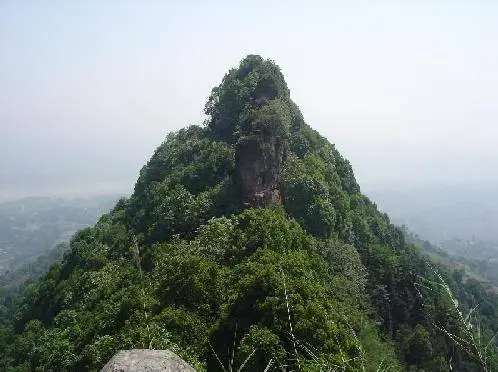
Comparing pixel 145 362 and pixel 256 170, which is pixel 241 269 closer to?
pixel 256 170

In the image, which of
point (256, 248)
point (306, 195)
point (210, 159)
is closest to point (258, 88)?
point (210, 159)

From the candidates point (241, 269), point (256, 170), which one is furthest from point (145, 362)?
point (256, 170)

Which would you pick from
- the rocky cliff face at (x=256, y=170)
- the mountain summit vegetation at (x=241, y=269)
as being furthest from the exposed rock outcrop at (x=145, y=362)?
the rocky cliff face at (x=256, y=170)

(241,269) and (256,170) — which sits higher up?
(256,170)

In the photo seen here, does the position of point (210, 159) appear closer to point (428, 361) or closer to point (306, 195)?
point (306, 195)

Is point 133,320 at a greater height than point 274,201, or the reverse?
point 274,201

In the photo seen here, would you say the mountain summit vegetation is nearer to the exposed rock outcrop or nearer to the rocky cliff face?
the rocky cliff face

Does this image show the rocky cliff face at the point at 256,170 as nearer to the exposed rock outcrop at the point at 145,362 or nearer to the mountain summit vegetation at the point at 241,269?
the mountain summit vegetation at the point at 241,269

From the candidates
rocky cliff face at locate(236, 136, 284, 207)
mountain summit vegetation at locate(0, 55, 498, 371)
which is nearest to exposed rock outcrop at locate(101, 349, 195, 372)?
mountain summit vegetation at locate(0, 55, 498, 371)
